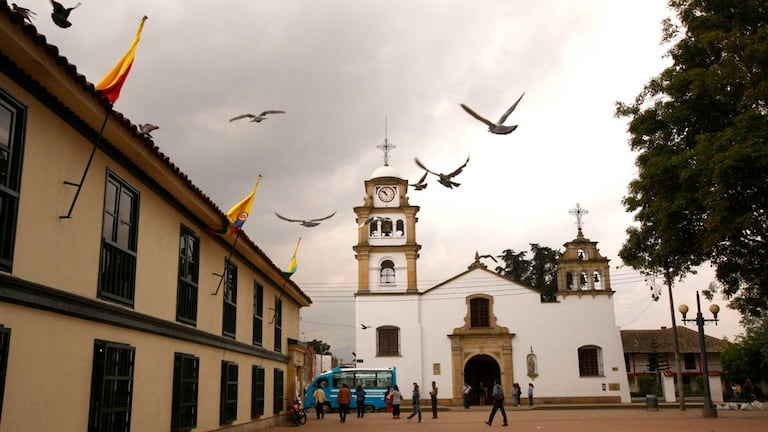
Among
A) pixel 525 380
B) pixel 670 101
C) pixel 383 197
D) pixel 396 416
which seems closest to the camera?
pixel 670 101

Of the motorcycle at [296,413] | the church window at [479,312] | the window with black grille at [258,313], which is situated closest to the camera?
the window with black grille at [258,313]

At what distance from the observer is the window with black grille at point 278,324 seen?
2153 cm

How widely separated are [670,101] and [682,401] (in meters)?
15.3

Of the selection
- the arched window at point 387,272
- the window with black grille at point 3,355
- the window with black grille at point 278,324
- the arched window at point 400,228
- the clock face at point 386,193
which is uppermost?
the clock face at point 386,193

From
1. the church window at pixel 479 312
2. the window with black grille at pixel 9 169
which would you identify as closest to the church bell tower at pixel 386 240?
the church window at pixel 479 312

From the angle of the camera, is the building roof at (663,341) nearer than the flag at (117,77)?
No

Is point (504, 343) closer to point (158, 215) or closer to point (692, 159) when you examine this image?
point (692, 159)

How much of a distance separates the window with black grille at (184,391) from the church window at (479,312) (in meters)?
28.2

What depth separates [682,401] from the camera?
27.2m

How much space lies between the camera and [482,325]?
39844 mm

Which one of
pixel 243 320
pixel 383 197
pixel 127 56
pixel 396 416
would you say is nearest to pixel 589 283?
pixel 383 197

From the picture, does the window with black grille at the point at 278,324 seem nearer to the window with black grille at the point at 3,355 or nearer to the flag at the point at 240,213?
the flag at the point at 240,213

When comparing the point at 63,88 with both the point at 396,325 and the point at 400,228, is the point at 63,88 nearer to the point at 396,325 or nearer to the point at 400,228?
the point at 396,325

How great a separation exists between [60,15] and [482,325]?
34.6 m
